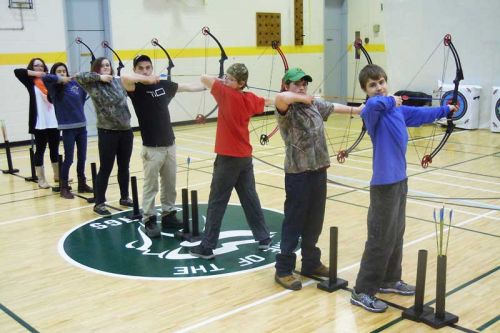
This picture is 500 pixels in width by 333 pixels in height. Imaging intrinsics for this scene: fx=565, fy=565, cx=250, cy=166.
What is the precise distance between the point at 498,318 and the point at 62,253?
3103mm

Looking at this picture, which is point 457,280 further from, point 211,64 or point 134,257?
point 211,64

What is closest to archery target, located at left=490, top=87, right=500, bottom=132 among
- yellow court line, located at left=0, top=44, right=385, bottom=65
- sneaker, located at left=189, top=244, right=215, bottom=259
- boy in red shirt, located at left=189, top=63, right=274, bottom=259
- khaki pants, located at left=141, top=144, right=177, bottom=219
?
yellow court line, located at left=0, top=44, right=385, bottom=65

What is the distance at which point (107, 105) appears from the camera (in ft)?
17.0

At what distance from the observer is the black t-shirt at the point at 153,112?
14.7ft

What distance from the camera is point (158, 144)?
4543 mm

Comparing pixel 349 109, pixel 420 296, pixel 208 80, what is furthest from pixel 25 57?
pixel 420 296

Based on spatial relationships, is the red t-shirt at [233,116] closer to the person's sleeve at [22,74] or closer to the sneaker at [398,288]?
the sneaker at [398,288]

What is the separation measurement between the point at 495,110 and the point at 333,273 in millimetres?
8186

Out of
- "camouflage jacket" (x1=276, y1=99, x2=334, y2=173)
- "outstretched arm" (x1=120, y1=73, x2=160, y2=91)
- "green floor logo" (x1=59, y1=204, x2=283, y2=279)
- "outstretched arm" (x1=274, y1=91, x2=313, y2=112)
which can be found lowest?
"green floor logo" (x1=59, y1=204, x2=283, y2=279)

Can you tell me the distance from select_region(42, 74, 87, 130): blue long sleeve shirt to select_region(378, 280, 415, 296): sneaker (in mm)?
3854

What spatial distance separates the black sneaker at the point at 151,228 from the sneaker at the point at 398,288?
199 centimetres

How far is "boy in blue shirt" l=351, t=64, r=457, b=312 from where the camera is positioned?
10.1ft

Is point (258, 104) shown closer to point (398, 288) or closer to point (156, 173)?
point (156, 173)

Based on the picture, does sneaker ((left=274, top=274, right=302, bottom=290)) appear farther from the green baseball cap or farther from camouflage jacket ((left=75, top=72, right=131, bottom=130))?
camouflage jacket ((left=75, top=72, right=131, bottom=130))
